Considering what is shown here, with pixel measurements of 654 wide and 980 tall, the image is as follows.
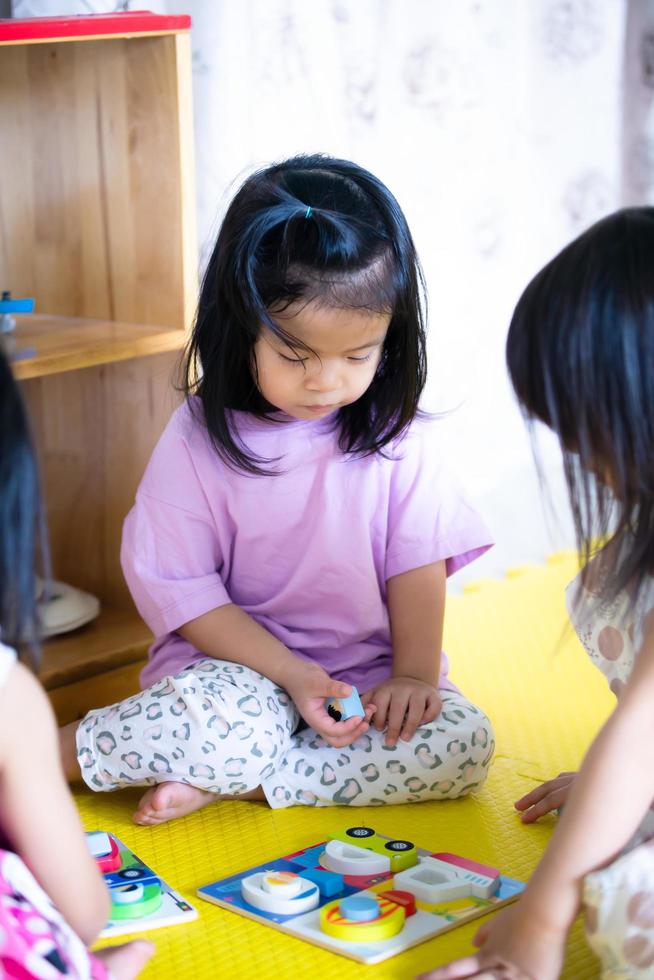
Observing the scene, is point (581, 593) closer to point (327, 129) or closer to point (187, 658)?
point (187, 658)

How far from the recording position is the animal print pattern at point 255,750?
107cm

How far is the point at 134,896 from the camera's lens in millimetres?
918

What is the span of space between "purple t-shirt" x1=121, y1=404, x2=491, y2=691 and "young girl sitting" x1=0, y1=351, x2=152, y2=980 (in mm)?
452

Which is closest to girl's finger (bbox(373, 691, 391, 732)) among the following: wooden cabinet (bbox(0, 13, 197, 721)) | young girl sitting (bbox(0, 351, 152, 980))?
wooden cabinet (bbox(0, 13, 197, 721))

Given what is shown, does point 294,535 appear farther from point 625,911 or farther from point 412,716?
point 625,911

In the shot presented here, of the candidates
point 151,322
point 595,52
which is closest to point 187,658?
point 151,322

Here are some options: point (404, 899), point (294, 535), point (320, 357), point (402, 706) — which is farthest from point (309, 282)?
point (404, 899)

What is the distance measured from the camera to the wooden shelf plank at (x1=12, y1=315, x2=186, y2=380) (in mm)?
1182

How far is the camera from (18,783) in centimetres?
68

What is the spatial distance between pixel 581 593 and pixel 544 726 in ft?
1.33

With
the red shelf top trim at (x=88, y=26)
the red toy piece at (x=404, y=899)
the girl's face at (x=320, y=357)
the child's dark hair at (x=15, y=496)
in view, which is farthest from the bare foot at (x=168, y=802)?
the red shelf top trim at (x=88, y=26)

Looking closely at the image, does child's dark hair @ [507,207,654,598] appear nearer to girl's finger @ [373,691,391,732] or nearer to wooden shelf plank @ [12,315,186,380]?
girl's finger @ [373,691,391,732]

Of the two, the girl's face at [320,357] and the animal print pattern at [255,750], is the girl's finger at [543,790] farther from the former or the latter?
the girl's face at [320,357]

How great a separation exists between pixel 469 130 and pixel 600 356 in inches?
43.6
